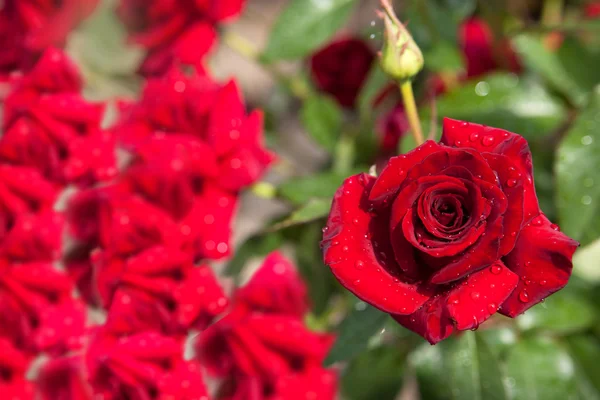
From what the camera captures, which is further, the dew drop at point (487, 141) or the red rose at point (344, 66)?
the red rose at point (344, 66)

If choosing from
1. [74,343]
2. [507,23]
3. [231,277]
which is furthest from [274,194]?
[507,23]

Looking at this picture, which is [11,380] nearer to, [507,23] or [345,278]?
[345,278]

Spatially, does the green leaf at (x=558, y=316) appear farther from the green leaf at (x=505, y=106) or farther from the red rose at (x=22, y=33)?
the red rose at (x=22, y=33)

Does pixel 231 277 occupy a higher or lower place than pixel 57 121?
lower

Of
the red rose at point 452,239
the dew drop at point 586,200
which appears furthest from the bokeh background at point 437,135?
the red rose at point 452,239

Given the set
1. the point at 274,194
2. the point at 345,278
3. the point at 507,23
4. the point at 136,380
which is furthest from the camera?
the point at 507,23

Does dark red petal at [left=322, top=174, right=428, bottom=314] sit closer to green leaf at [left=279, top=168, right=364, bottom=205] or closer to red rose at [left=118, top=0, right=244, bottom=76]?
green leaf at [left=279, top=168, right=364, bottom=205]

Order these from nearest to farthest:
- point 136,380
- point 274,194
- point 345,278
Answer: point 345,278 → point 136,380 → point 274,194
